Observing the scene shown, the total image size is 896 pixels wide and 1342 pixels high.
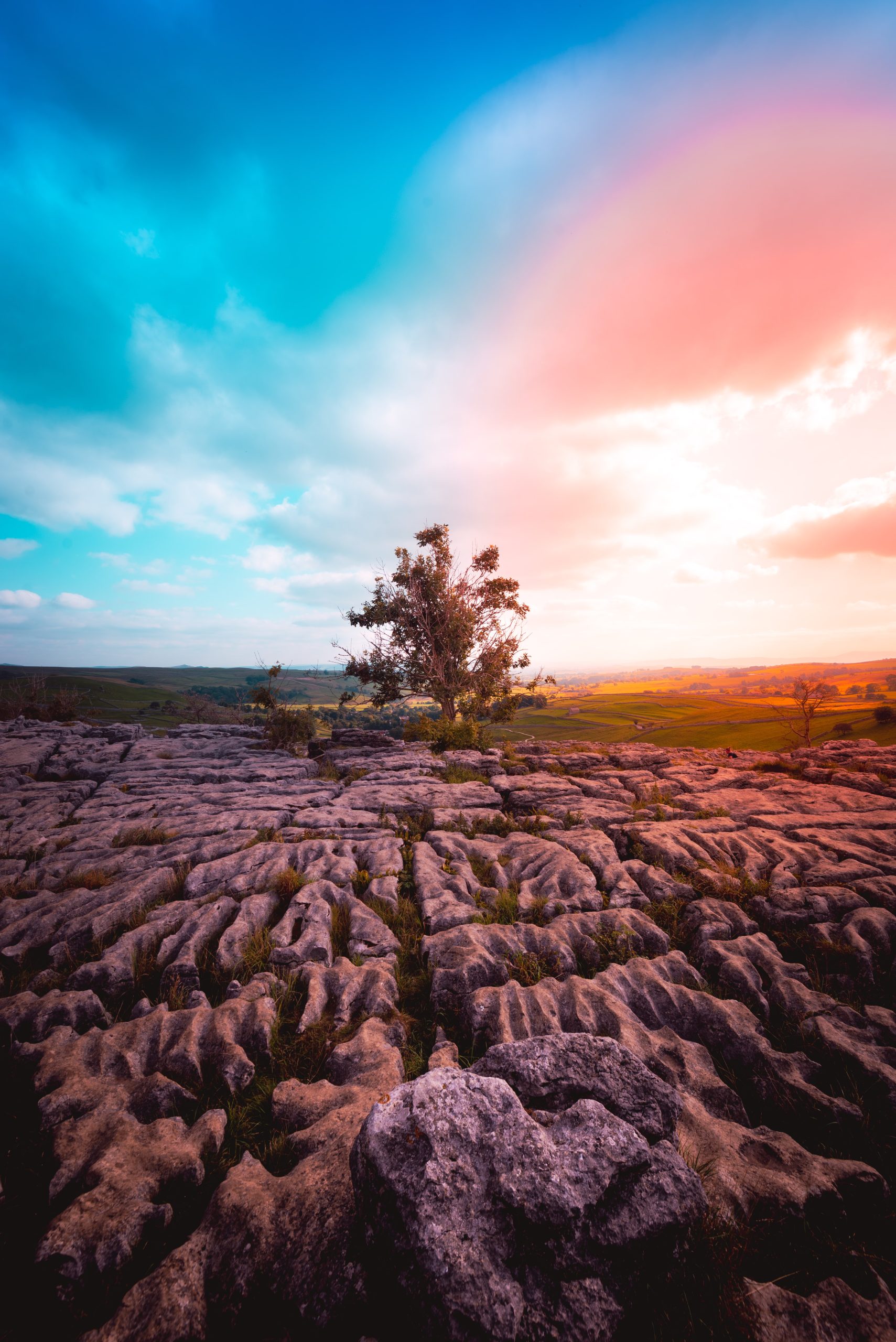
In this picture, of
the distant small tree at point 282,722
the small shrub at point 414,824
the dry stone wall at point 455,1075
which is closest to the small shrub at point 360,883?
the dry stone wall at point 455,1075

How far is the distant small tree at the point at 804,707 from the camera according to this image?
33125mm

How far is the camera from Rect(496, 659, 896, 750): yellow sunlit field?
3641 cm

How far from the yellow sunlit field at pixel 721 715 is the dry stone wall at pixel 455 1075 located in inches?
932

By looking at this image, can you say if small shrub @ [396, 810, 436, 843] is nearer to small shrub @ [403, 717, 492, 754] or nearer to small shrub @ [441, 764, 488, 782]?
small shrub @ [441, 764, 488, 782]

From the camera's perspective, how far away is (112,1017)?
28.2ft

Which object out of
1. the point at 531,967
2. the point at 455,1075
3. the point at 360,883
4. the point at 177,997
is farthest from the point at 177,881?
the point at 455,1075

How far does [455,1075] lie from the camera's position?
5.04 m

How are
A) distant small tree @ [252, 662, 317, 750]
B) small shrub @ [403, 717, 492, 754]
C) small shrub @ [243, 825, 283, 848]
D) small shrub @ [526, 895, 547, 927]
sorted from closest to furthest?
small shrub @ [526, 895, 547, 927] < small shrub @ [243, 825, 283, 848] < small shrub @ [403, 717, 492, 754] < distant small tree @ [252, 662, 317, 750]

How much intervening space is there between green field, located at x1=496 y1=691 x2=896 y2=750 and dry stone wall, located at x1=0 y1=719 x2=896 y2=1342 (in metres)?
23.3

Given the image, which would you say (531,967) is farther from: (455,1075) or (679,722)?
(679,722)

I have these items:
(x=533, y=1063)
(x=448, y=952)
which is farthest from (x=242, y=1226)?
(x=448, y=952)

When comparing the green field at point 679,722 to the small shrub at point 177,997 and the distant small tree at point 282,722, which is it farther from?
the small shrub at point 177,997

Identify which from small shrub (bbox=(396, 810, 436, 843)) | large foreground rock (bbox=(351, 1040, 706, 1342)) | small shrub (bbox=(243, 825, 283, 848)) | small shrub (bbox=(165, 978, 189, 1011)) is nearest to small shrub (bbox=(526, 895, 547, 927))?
small shrub (bbox=(396, 810, 436, 843))

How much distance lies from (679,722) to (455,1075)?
225 feet
